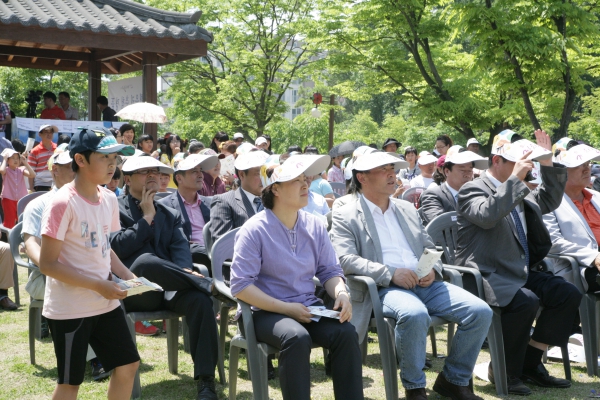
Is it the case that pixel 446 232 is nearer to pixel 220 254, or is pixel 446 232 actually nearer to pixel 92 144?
pixel 220 254

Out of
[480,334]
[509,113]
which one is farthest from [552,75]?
[480,334]

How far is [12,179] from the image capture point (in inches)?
380

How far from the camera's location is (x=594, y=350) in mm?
5215

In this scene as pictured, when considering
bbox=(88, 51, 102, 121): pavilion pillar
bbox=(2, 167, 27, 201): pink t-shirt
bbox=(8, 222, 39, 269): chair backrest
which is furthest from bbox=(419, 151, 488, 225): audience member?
bbox=(88, 51, 102, 121): pavilion pillar

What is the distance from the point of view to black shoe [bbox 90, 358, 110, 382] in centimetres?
481

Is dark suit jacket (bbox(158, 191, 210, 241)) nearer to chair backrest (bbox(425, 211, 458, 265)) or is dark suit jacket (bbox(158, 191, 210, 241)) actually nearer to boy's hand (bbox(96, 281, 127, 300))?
chair backrest (bbox(425, 211, 458, 265))

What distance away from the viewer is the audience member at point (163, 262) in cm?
452

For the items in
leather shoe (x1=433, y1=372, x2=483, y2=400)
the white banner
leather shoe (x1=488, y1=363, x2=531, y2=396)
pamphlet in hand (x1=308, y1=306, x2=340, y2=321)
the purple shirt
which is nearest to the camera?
pamphlet in hand (x1=308, y1=306, x2=340, y2=321)

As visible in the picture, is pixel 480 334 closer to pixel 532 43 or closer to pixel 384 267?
pixel 384 267

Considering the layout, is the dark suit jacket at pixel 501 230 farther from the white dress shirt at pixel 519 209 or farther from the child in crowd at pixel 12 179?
the child in crowd at pixel 12 179

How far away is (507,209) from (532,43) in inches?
316

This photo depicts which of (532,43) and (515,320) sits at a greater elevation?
(532,43)

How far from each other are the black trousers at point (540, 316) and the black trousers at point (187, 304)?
210 cm

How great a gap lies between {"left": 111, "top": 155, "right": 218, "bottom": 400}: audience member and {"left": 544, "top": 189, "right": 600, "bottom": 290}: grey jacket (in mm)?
2817
